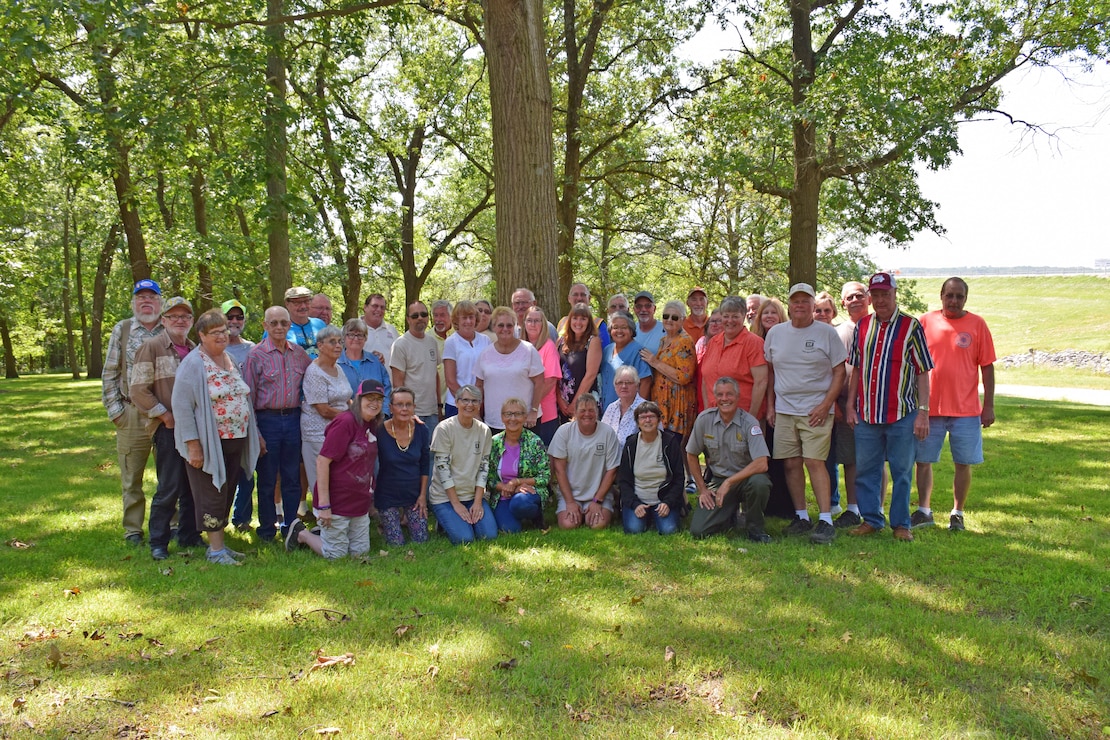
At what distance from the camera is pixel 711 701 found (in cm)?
347

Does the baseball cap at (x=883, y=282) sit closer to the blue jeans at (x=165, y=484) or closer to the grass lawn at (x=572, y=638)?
the grass lawn at (x=572, y=638)

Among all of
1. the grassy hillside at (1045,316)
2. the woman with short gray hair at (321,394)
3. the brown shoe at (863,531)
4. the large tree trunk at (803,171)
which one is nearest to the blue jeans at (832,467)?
the brown shoe at (863,531)

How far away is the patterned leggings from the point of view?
610 centimetres

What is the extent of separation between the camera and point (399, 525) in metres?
6.19

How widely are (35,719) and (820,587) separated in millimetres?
4269

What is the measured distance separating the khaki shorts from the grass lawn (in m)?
0.72

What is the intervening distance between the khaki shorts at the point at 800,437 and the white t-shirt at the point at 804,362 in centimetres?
9

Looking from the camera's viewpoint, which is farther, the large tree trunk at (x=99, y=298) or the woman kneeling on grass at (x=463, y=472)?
the large tree trunk at (x=99, y=298)

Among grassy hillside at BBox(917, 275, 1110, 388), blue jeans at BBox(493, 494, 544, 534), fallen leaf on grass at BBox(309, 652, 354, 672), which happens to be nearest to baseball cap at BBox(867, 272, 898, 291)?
blue jeans at BBox(493, 494, 544, 534)

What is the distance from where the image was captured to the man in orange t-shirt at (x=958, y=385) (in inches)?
244

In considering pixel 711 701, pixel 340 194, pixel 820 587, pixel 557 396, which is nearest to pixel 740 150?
pixel 340 194

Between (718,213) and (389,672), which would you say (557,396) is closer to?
(389,672)

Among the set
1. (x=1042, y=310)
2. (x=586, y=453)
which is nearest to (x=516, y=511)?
(x=586, y=453)

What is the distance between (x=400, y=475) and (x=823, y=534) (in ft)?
11.1
